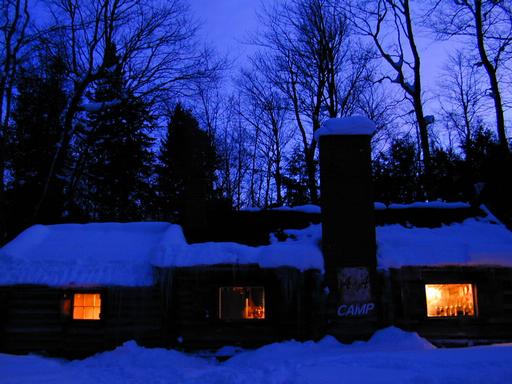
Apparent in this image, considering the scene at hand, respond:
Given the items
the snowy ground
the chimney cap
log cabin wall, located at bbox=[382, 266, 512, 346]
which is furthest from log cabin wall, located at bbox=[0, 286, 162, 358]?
the chimney cap

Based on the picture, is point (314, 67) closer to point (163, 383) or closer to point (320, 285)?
point (320, 285)

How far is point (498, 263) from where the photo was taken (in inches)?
457

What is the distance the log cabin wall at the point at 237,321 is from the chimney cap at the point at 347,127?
394cm

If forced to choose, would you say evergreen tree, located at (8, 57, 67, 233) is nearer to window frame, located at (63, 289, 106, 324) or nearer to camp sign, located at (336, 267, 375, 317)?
window frame, located at (63, 289, 106, 324)

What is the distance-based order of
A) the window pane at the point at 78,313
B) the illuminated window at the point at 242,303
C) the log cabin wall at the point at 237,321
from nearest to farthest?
1. the log cabin wall at the point at 237,321
2. the illuminated window at the point at 242,303
3. the window pane at the point at 78,313

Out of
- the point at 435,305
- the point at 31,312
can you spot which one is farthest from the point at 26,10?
the point at 435,305

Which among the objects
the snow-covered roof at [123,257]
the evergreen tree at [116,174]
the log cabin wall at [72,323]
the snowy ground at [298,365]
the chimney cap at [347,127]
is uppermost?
the evergreen tree at [116,174]

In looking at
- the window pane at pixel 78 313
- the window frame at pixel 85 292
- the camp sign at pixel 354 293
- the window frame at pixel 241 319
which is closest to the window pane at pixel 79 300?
the window pane at pixel 78 313

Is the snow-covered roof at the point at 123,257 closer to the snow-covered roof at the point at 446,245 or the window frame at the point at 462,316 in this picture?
the snow-covered roof at the point at 446,245

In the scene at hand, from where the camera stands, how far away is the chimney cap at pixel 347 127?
12.5 m

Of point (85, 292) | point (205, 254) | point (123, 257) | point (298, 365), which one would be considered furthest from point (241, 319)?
point (85, 292)

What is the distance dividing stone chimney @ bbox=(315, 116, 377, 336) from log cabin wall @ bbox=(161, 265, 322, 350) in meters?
0.65

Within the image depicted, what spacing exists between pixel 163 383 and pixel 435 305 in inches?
300

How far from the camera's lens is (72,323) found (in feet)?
38.5
